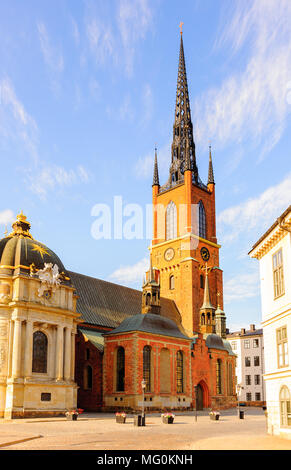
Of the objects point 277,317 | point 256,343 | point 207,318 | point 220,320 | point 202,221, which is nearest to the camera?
point 277,317

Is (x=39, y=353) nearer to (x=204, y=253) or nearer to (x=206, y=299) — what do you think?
(x=206, y=299)

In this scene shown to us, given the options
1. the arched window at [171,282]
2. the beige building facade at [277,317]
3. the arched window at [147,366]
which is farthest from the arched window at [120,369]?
the beige building facade at [277,317]

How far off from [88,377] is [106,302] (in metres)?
12.0

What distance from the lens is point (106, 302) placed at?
2485 inches

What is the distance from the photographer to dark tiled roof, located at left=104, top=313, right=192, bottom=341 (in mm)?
51812

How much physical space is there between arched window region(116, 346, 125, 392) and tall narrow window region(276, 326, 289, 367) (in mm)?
30899

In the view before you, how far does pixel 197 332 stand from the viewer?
2741 inches

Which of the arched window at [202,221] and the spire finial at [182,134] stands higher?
the spire finial at [182,134]

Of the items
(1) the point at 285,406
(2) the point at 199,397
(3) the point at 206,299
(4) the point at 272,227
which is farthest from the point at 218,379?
(4) the point at 272,227

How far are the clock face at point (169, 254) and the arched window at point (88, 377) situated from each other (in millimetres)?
26449

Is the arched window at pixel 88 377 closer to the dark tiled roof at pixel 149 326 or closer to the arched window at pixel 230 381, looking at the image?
the dark tiled roof at pixel 149 326

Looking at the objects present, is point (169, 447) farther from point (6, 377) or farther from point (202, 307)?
point (202, 307)

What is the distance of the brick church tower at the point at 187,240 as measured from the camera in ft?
233
